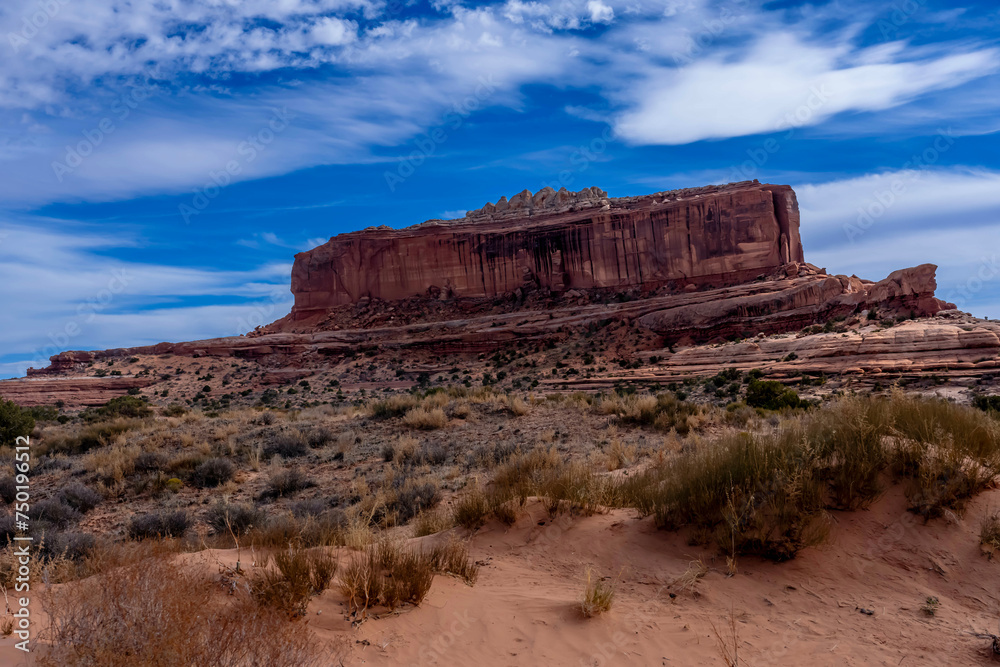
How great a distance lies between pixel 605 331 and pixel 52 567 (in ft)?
133

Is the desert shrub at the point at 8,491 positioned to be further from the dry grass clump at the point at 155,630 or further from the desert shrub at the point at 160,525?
the dry grass clump at the point at 155,630

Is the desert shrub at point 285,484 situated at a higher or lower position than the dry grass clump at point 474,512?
lower

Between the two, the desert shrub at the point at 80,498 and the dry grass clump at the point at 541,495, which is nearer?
the dry grass clump at the point at 541,495

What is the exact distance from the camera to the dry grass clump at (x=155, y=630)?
264 cm

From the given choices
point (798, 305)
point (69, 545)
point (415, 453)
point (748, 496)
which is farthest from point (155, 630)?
point (798, 305)

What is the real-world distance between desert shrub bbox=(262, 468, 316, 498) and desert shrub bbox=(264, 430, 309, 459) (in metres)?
2.27

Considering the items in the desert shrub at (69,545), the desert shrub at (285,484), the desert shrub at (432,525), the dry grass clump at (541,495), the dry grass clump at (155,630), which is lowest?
the desert shrub at (285,484)

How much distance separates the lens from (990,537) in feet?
14.6

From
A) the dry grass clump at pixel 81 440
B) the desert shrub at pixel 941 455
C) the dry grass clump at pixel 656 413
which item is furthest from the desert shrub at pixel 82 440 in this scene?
the desert shrub at pixel 941 455

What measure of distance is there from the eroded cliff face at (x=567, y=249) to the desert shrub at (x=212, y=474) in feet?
142

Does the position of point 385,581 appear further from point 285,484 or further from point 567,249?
point 567,249

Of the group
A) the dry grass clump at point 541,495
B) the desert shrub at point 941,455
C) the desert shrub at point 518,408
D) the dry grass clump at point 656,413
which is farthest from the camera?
the desert shrub at point 518,408

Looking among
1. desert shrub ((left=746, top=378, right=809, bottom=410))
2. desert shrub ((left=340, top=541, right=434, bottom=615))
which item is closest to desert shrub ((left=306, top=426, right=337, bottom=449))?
desert shrub ((left=340, top=541, right=434, bottom=615))

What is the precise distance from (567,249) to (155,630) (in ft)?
175
